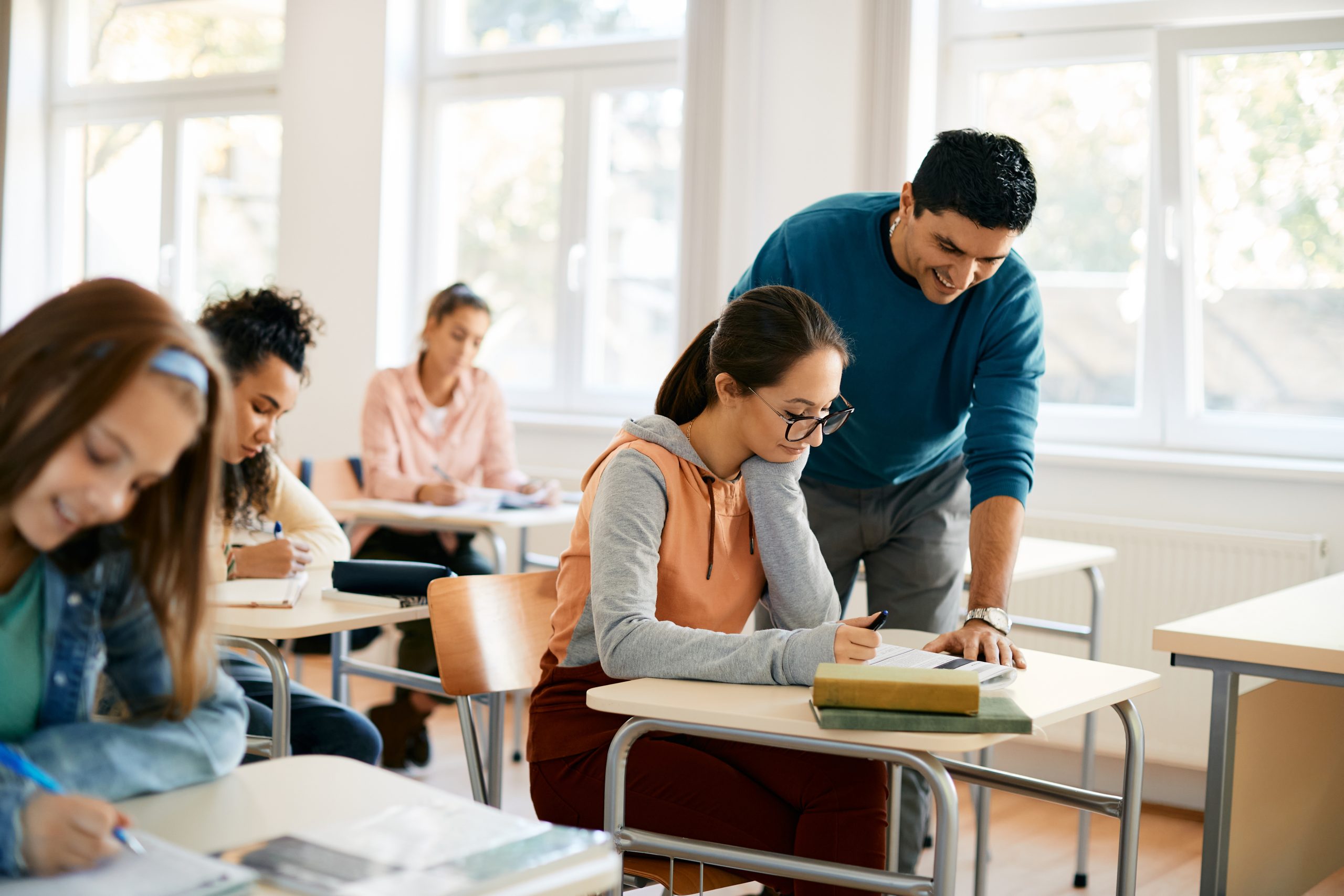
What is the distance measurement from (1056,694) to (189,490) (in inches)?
40.9

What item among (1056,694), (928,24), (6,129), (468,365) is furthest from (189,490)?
(6,129)

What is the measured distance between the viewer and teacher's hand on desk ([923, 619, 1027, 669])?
1.70 metres

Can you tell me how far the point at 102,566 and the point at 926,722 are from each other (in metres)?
0.84

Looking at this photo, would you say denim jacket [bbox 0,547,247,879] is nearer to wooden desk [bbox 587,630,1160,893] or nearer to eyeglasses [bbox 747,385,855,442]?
wooden desk [bbox 587,630,1160,893]

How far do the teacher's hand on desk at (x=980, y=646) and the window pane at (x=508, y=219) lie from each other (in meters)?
3.17

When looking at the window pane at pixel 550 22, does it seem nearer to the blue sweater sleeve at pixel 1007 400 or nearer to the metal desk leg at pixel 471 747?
the blue sweater sleeve at pixel 1007 400

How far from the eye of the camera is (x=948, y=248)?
189 cm

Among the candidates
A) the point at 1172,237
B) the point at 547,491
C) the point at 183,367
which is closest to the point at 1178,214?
the point at 1172,237

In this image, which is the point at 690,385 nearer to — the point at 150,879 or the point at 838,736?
the point at 838,736

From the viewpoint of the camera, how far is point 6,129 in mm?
5930

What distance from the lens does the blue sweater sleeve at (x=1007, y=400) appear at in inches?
79.7

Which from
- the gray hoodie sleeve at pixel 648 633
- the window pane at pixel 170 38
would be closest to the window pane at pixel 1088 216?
the gray hoodie sleeve at pixel 648 633

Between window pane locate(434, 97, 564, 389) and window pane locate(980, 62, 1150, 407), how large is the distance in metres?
1.76

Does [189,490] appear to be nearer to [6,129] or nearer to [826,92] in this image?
[826,92]
